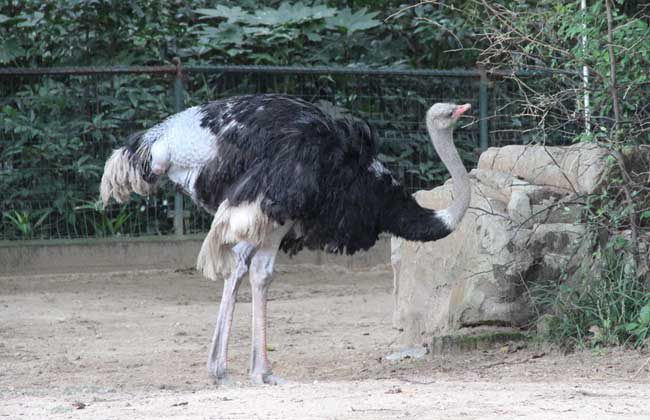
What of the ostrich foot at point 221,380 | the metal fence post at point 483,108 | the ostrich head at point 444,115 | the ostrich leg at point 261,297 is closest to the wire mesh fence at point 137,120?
the metal fence post at point 483,108

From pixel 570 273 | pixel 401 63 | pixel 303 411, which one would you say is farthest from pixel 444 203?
pixel 401 63

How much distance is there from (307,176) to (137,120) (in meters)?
4.25

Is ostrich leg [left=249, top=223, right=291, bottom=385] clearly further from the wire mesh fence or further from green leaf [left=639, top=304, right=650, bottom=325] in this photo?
the wire mesh fence

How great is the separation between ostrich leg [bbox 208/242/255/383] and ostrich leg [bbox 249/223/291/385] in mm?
58

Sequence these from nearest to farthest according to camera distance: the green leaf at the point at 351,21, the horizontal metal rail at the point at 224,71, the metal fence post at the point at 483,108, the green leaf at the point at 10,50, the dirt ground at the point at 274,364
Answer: the dirt ground at the point at 274,364 < the horizontal metal rail at the point at 224,71 < the green leaf at the point at 10,50 < the metal fence post at the point at 483,108 < the green leaf at the point at 351,21

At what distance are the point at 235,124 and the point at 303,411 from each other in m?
1.89

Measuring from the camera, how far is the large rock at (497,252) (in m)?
6.56

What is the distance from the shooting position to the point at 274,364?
6.78 metres

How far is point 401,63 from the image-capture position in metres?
11.2

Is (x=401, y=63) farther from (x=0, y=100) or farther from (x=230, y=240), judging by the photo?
(x=230, y=240)

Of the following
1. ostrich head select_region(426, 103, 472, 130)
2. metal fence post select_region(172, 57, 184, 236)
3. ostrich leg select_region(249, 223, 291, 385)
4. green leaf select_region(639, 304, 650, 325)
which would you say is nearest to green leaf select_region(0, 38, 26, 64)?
metal fence post select_region(172, 57, 184, 236)

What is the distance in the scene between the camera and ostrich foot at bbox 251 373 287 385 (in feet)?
19.9

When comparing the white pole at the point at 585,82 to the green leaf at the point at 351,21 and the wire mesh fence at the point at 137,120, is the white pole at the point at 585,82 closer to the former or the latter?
the wire mesh fence at the point at 137,120

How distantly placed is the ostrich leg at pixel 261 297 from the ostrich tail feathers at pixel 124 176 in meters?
0.73
